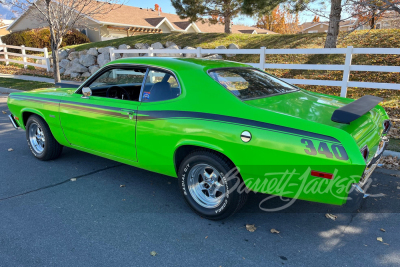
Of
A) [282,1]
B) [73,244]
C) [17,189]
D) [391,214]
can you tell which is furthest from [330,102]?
[282,1]

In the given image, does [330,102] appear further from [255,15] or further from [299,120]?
[255,15]

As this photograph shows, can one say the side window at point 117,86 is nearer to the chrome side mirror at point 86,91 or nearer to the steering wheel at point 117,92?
the steering wheel at point 117,92

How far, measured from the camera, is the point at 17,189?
4.25m

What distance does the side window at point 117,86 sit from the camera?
465cm

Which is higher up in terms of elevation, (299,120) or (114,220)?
(299,120)

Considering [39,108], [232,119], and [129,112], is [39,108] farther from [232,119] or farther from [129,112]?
[232,119]

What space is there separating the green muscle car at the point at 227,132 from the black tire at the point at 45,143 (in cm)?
37

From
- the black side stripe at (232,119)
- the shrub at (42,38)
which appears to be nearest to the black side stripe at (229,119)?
the black side stripe at (232,119)

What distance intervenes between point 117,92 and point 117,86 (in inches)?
5.0

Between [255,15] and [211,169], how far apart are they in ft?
53.2

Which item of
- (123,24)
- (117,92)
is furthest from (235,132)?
(123,24)

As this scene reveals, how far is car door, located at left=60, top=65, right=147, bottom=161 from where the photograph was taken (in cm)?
393

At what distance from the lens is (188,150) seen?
3.59m

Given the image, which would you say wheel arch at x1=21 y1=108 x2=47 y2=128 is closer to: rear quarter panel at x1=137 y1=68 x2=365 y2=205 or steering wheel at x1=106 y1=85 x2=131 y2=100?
steering wheel at x1=106 y1=85 x2=131 y2=100
